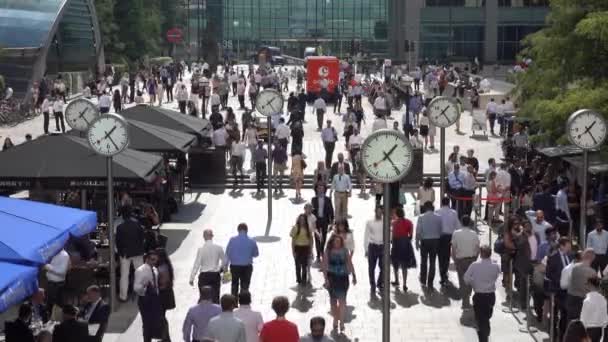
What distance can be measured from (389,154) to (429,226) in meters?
6.45

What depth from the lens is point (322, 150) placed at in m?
37.9

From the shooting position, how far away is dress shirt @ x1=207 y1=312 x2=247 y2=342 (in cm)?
1170

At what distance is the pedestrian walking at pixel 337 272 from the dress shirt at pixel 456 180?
881cm

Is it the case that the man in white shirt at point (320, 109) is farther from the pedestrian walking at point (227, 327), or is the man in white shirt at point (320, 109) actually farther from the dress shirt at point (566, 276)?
the pedestrian walking at point (227, 327)

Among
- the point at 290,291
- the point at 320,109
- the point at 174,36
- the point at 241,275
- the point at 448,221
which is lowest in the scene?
the point at 290,291

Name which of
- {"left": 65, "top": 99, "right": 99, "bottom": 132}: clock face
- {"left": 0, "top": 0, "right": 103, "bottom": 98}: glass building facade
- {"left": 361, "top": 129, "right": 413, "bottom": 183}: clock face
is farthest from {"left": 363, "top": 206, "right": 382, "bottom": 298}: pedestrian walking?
{"left": 0, "top": 0, "right": 103, "bottom": 98}: glass building facade

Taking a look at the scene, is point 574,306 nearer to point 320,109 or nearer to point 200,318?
point 200,318

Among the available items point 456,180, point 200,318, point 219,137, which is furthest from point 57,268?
point 219,137

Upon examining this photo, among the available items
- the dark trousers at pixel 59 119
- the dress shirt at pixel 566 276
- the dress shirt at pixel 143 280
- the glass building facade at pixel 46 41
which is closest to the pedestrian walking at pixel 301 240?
the dress shirt at pixel 143 280

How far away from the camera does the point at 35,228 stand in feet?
44.7

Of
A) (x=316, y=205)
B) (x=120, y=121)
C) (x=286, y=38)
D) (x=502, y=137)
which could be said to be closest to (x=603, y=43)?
(x=316, y=205)

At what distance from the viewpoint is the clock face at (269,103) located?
2538 centimetres

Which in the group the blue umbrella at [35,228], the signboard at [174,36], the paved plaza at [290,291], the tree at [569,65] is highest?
the signboard at [174,36]

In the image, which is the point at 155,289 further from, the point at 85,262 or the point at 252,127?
the point at 252,127
